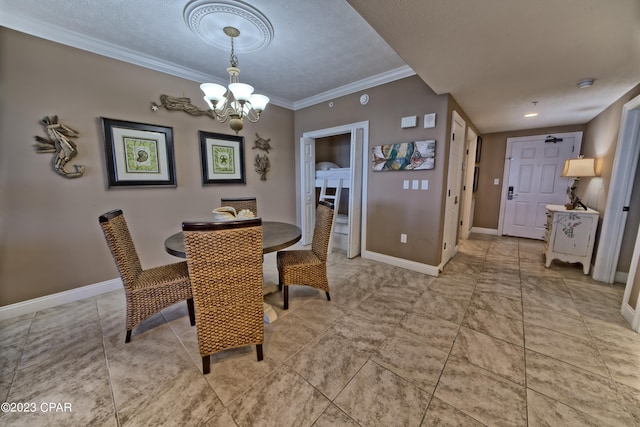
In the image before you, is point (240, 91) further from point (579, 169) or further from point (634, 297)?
point (579, 169)

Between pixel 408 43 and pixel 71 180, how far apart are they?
3.20 m

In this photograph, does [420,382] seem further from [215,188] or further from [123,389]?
[215,188]

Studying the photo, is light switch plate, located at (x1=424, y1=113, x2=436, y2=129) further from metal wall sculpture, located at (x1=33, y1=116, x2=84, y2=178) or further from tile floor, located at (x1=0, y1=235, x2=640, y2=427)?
metal wall sculpture, located at (x1=33, y1=116, x2=84, y2=178)

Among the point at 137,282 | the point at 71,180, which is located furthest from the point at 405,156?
the point at 71,180

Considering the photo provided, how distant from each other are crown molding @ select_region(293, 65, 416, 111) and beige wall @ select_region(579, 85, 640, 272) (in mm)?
2272

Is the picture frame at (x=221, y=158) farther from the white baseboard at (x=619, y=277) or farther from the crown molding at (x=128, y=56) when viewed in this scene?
the white baseboard at (x=619, y=277)

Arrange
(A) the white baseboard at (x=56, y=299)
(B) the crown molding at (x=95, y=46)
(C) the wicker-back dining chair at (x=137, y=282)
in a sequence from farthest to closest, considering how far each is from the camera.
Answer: (A) the white baseboard at (x=56, y=299) → (B) the crown molding at (x=95, y=46) → (C) the wicker-back dining chair at (x=137, y=282)

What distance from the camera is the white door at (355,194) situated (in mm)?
3234

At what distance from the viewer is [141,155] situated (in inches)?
101

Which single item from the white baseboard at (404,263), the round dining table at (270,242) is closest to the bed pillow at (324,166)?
the white baseboard at (404,263)

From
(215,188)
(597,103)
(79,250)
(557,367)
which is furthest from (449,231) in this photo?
(79,250)

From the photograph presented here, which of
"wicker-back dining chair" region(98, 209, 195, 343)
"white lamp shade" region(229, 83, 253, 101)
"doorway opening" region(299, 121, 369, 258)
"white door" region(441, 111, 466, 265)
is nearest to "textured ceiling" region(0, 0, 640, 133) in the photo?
"white door" region(441, 111, 466, 265)

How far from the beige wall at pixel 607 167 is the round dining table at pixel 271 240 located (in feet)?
11.7

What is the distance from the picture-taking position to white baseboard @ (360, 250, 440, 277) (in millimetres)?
2831
